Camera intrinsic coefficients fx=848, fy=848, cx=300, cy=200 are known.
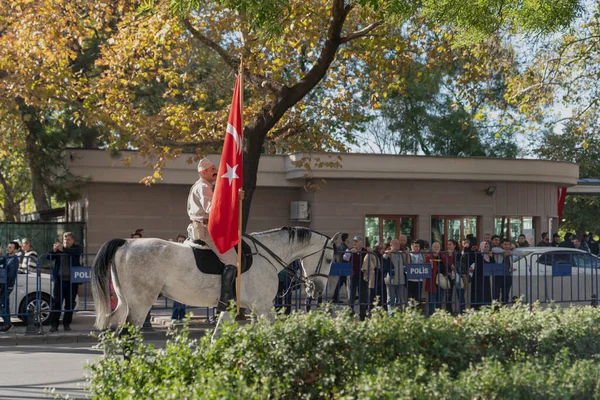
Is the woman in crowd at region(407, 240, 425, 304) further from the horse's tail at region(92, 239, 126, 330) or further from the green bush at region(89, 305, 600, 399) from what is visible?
the green bush at region(89, 305, 600, 399)

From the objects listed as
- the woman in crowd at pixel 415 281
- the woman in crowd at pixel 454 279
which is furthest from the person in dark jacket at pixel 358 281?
the woman in crowd at pixel 454 279

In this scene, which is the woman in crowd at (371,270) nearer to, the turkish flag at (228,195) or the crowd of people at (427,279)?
the crowd of people at (427,279)

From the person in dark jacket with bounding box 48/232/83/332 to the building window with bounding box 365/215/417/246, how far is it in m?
14.4

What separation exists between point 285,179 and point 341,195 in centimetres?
198

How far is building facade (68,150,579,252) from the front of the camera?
26.7 metres

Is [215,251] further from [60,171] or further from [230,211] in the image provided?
[60,171]

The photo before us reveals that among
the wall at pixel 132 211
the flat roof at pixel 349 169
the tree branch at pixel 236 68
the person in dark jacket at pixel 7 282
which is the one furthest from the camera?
the wall at pixel 132 211

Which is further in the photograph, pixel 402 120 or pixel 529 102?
pixel 402 120

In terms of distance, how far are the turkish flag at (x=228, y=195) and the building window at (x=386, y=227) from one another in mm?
19422

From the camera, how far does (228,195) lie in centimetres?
1006

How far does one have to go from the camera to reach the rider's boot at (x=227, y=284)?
35.4ft

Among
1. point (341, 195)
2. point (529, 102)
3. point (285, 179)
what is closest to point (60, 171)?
point (285, 179)

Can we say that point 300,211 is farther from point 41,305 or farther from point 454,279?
point 41,305

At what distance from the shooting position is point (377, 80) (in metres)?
19.4
